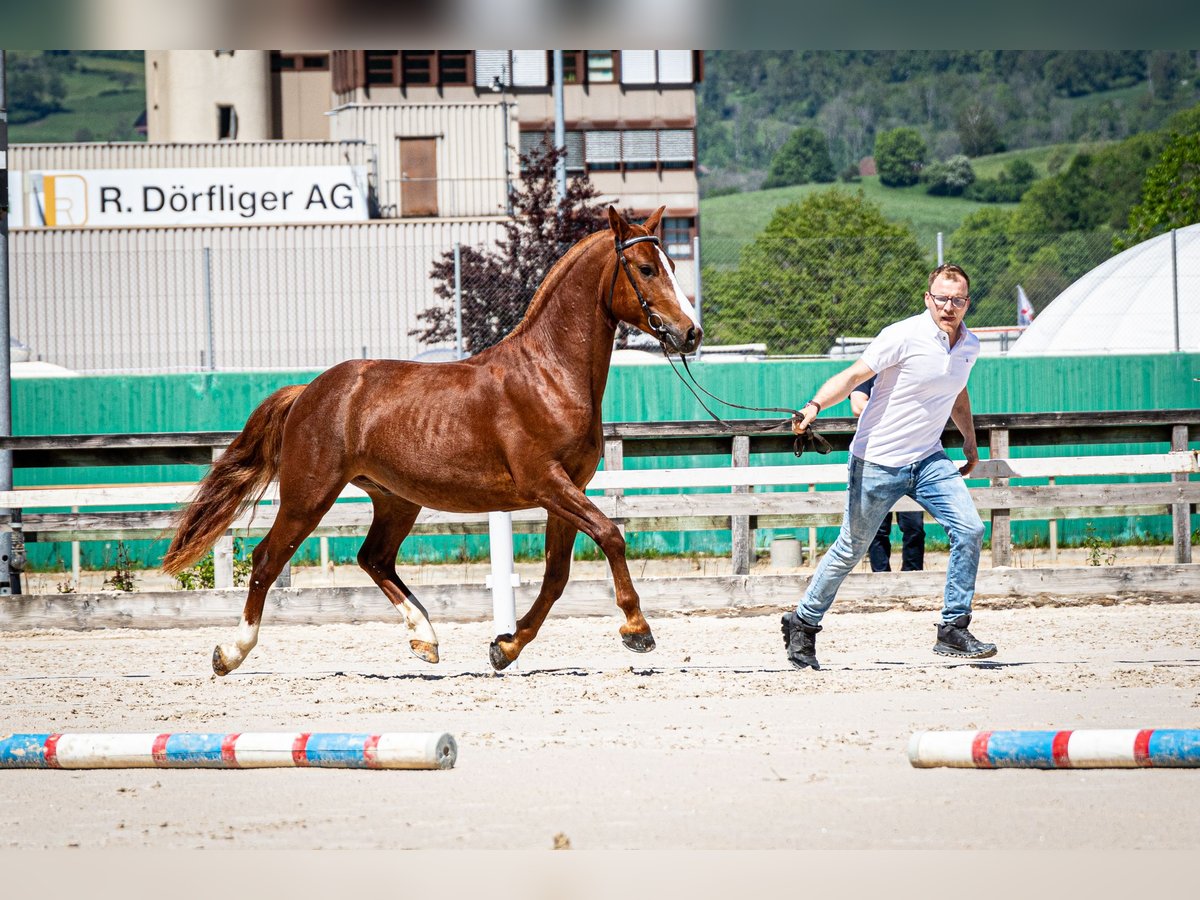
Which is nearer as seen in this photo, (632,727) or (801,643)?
(632,727)

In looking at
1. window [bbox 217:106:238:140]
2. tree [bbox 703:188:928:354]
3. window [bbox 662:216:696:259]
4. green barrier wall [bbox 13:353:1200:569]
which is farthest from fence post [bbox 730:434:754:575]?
window [bbox 662:216:696:259]

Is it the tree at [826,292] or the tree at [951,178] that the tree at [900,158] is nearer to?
the tree at [951,178]

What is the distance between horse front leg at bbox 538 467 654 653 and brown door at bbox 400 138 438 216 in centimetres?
3453

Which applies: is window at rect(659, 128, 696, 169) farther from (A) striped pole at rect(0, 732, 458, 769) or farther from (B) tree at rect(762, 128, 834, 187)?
(B) tree at rect(762, 128, 834, 187)

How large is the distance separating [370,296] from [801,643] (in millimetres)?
20242

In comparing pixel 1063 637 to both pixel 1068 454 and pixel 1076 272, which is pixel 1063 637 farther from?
pixel 1076 272

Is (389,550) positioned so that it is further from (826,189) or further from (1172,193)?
(826,189)

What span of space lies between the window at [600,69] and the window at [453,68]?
7828 millimetres

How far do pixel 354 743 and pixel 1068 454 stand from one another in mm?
11880

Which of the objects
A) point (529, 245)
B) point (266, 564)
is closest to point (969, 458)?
point (266, 564)

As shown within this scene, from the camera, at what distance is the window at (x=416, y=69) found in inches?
2694

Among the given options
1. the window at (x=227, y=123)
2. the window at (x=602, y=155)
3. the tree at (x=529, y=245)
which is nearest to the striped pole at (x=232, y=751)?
the tree at (x=529, y=245)

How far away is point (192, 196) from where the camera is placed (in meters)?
36.5
